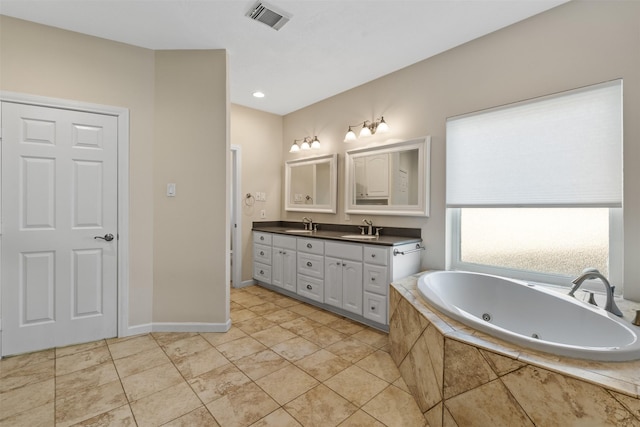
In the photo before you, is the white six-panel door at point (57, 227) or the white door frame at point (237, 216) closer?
the white six-panel door at point (57, 227)

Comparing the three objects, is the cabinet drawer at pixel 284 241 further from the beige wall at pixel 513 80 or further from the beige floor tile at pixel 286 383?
the beige floor tile at pixel 286 383

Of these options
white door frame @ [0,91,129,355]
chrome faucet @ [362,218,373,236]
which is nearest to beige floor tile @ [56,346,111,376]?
white door frame @ [0,91,129,355]

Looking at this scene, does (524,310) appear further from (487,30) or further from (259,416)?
(487,30)

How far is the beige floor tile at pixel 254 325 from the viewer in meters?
2.67

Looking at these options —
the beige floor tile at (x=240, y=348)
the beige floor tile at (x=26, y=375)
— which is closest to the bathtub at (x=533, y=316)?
the beige floor tile at (x=240, y=348)

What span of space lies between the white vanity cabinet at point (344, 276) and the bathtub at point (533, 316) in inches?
28.6

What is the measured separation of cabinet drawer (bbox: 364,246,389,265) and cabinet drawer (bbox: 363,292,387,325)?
1.03ft

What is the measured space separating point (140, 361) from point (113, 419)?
619 millimetres

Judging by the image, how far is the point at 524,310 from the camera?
1.98 metres

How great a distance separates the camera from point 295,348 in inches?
90.9

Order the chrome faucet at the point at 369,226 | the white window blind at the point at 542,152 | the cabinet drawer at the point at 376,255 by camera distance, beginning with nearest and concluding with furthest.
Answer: the white window blind at the point at 542,152 → the cabinet drawer at the point at 376,255 → the chrome faucet at the point at 369,226

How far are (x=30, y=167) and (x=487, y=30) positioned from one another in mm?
3729

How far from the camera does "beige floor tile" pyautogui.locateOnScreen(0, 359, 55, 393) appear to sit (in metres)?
1.82

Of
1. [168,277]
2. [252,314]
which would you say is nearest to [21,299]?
[168,277]
